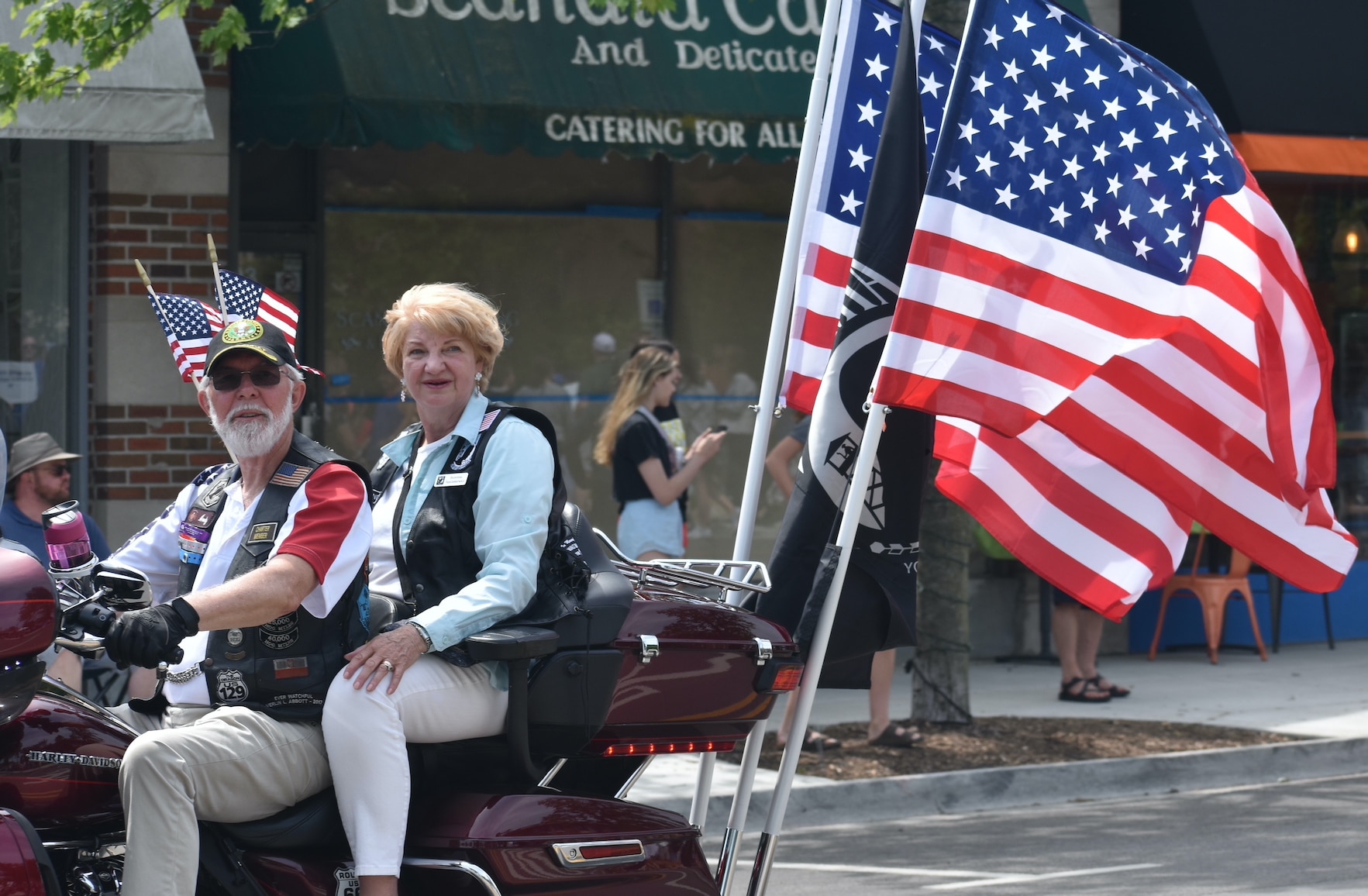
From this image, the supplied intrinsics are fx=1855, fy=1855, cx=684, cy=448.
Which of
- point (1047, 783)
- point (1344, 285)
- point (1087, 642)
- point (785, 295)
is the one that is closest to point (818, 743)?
point (1047, 783)

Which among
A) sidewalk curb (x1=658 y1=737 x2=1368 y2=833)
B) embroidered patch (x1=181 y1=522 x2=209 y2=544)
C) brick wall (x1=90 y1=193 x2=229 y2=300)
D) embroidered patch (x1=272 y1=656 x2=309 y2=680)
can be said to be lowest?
sidewalk curb (x1=658 y1=737 x2=1368 y2=833)

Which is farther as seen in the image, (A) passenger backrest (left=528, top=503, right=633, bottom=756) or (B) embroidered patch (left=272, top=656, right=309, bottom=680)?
(A) passenger backrest (left=528, top=503, right=633, bottom=756)

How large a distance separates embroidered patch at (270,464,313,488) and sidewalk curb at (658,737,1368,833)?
4567 mm

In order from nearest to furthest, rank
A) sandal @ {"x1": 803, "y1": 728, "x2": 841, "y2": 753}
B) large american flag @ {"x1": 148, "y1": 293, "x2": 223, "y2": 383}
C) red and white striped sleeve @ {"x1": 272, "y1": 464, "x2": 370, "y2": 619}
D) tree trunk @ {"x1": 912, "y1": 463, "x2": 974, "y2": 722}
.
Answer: red and white striped sleeve @ {"x1": 272, "y1": 464, "x2": 370, "y2": 619}, large american flag @ {"x1": 148, "y1": 293, "x2": 223, "y2": 383}, sandal @ {"x1": 803, "y1": 728, "x2": 841, "y2": 753}, tree trunk @ {"x1": 912, "y1": 463, "x2": 974, "y2": 722}

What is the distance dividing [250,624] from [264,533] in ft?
0.85

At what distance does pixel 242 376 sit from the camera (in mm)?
3883

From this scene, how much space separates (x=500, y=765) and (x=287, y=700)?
552 mm

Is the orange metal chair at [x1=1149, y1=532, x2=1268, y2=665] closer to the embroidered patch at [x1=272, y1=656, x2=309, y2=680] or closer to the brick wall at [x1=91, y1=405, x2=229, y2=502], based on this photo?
the brick wall at [x1=91, y1=405, x2=229, y2=502]

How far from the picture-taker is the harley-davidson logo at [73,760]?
3.61 m

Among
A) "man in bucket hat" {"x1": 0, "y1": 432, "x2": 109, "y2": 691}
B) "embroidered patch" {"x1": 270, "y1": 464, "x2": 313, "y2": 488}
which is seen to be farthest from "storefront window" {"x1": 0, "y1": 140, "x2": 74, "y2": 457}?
"embroidered patch" {"x1": 270, "y1": 464, "x2": 313, "y2": 488}

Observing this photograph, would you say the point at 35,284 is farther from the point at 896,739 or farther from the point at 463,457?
the point at 463,457

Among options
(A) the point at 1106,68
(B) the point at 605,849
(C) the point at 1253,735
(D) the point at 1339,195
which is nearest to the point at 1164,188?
(A) the point at 1106,68

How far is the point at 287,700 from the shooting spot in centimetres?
386

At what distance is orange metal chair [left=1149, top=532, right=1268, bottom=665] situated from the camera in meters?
13.1
